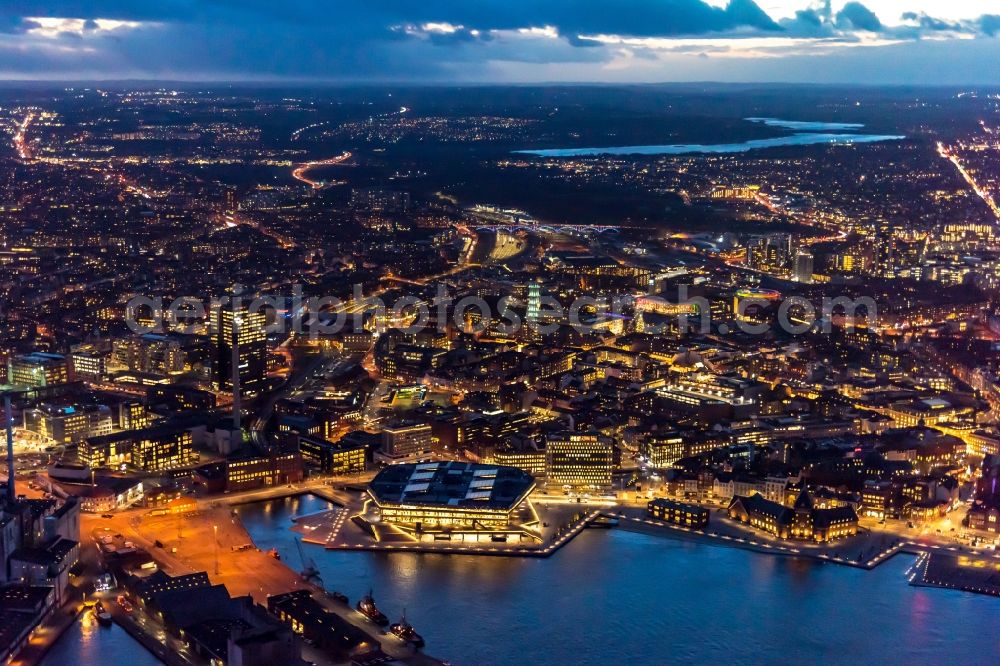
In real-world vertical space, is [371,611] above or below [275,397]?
above

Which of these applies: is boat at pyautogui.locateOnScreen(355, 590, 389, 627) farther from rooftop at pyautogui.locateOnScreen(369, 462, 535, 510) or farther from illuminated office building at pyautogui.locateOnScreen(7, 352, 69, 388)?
illuminated office building at pyautogui.locateOnScreen(7, 352, 69, 388)

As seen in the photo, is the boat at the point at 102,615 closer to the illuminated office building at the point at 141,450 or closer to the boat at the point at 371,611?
the boat at the point at 371,611

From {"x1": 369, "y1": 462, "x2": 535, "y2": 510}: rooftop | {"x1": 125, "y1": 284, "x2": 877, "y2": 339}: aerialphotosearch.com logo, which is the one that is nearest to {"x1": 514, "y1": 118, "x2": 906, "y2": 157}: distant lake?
{"x1": 125, "y1": 284, "x2": 877, "y2": 339}: aerialphotosearch.com logo

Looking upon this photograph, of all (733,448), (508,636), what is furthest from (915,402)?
(508,636)

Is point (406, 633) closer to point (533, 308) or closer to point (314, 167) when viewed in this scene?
point (533, 308)

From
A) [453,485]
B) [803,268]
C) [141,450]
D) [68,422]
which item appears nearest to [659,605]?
[453,485]
